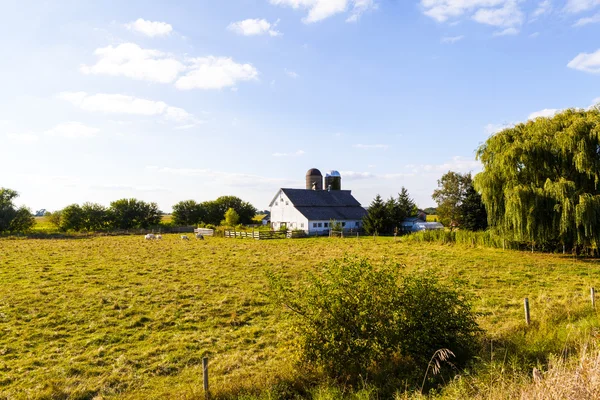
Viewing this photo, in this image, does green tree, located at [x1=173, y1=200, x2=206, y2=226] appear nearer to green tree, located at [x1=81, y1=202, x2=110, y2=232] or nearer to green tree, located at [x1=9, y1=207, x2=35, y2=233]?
green tree, located at [x1=81, y1=202, x2=110, y2=232]

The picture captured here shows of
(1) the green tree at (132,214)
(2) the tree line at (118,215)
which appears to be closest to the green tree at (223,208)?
(2) the tree line at (118,215)

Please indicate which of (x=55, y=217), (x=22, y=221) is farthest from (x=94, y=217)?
(x=22, y=221)

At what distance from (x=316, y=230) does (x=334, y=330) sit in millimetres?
44620

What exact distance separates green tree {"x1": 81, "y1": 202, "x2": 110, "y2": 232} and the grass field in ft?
167

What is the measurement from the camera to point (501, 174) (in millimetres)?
26375

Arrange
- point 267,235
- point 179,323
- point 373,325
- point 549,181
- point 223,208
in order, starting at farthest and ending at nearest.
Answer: point 223,208, point 267,235, point 549,181, point 179,323, point 373,325

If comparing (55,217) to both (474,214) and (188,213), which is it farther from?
(474,214)

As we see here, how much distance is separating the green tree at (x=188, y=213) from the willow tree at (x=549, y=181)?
62579mm

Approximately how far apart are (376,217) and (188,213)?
44.1 meters

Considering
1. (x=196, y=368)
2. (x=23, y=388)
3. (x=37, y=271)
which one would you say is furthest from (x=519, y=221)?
(x=37, y=271)

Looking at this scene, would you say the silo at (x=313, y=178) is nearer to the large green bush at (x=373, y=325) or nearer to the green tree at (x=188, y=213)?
the green tree at (x=188, y=213)

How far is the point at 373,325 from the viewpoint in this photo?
8047 millimetres

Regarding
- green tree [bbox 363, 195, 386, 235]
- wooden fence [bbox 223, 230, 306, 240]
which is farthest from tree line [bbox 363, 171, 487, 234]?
wooden fence [bbox 223, 230, 306, 240]

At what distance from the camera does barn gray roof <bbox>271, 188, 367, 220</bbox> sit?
2149 inches
